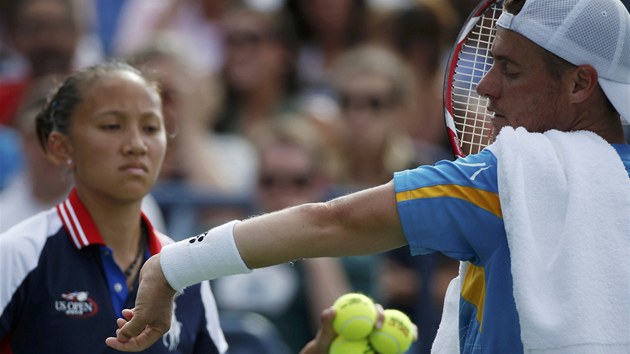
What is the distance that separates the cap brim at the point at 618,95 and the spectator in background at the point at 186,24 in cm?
520

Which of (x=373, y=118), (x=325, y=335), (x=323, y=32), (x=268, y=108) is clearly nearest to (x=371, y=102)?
(x=373, y=118)

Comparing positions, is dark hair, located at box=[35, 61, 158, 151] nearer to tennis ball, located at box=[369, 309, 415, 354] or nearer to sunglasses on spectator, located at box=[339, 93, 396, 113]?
tennis ball, located at box=[369, 309, 415, 354]

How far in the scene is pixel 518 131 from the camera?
3.30 metres

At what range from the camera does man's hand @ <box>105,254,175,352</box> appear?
10.9ft

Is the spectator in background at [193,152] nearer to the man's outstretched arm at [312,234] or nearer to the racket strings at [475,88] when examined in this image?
the racket strings at [475,88]

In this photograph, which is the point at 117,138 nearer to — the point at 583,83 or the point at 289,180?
the point at 583,83

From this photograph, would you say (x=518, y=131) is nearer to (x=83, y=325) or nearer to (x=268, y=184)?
(x=83, y=325)

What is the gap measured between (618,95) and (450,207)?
66cm

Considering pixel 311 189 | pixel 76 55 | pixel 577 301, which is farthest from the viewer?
pixel 76 55

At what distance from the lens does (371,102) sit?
7.55m

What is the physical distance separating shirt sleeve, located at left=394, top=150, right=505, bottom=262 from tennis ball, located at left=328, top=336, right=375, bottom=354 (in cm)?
77

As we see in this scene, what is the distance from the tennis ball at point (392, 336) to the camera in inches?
155

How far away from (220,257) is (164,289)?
181mm

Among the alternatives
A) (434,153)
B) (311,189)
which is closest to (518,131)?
(311,189)
